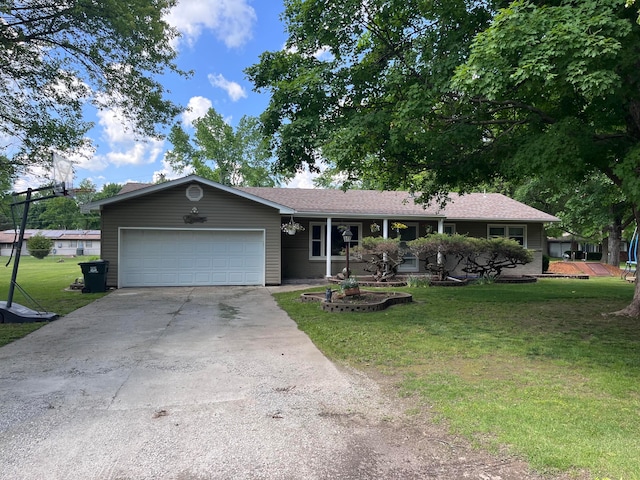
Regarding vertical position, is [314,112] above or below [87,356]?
above

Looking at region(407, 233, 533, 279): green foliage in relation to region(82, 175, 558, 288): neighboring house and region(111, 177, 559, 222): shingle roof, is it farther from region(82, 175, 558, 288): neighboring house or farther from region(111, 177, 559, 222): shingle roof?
region(111, 177, 559, 222): shingle roof

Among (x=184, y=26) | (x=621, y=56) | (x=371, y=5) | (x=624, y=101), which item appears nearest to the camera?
(x=621, y=56)

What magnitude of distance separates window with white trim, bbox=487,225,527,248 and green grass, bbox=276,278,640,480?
348 inches

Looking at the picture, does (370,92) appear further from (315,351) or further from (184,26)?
(184,26)

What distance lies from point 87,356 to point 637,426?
243 inches

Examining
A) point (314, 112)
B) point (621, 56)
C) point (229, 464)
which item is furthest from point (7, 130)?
point (621, 56)

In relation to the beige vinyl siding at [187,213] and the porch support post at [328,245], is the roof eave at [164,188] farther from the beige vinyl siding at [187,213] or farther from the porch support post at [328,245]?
the porch support post at [328,245]

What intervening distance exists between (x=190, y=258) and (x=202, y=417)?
457 inches

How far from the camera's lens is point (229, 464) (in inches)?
112

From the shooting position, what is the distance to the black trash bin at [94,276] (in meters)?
12.5

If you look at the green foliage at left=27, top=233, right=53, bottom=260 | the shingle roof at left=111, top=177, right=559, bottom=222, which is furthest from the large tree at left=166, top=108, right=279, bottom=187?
the shingle roof at left=111, top=177, right=559, bottom=222

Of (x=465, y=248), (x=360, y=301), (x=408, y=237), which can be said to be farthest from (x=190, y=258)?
(x=465, y=248)

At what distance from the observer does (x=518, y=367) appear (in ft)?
16.7

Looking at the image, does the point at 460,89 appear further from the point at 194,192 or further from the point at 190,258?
the point at 190,258
